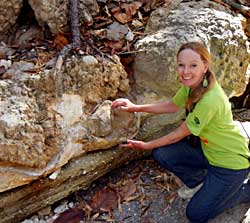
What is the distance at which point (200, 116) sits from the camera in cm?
241

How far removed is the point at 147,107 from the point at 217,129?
452 mm

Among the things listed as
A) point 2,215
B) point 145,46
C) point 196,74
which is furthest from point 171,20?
point 2,215

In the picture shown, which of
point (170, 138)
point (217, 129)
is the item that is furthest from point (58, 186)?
point (217, 129)

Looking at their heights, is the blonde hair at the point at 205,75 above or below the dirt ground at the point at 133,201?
above

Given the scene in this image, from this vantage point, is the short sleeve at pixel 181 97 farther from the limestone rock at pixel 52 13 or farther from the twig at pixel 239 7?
the twig at pixel 239 7

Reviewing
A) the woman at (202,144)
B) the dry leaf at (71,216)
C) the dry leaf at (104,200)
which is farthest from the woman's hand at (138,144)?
the dry leaf at (71,216)

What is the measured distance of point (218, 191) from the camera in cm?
262

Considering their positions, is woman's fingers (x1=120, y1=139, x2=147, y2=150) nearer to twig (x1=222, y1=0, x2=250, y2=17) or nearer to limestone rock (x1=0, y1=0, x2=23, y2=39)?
limestone rock (x1=0, y1=0, x2=23, y2=39)

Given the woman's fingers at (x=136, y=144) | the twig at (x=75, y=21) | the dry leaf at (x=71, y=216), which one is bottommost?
the dry leaf at (x=71, y=216)

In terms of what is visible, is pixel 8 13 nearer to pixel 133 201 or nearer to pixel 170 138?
pixel 170 138

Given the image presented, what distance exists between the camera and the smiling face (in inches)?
93.4

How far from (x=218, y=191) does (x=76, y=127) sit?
871 mm

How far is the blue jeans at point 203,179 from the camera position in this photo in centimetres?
262

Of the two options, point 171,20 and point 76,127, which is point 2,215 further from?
point 171,20
